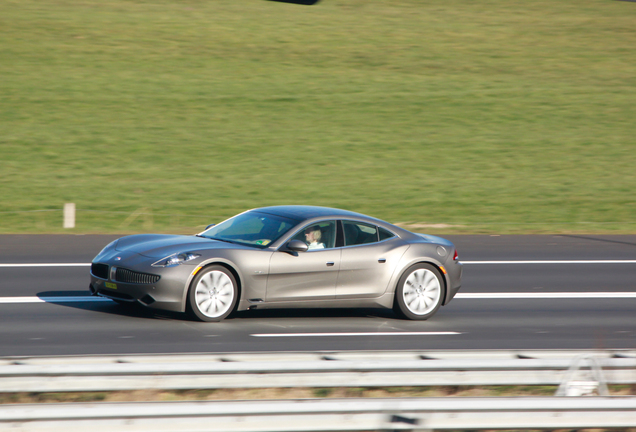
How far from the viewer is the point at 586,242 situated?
60.7ft

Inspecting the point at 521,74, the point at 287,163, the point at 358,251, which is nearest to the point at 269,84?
the point at 287,163

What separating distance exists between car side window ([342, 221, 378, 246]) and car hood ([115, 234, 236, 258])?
1475 millimetres

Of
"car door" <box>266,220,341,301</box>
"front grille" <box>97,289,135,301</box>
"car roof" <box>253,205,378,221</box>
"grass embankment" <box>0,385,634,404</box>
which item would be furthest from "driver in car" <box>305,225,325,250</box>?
"grass embankment" <box>0,385,634,404</box>

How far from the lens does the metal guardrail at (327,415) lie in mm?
4879

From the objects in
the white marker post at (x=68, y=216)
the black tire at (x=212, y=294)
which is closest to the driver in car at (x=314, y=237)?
the black tire at (x=212, y=294)

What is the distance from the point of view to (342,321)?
10.6m

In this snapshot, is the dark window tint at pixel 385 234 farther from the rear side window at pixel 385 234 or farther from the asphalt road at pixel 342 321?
the asphalt road at pixel 342 321

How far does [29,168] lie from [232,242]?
1590 cm

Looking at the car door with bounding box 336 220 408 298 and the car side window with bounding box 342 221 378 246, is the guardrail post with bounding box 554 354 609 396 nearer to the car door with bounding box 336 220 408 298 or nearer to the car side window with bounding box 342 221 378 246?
the car door with bounding box 336 220 408 298

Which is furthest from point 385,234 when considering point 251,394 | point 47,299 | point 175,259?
point 47,299

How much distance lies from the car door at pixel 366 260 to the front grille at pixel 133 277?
2.28 metres

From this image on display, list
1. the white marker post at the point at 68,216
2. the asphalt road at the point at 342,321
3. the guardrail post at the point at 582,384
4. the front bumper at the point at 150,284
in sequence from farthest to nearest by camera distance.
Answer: the white marker post at the point at 68,216, the front bumper at the point at 150,284, the asphalt road at the point at 342,321, the guardrail post at the point at 582,384

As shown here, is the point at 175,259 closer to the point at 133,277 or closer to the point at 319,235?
the point at 133,277

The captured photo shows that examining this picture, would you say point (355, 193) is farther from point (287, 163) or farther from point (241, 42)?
point (241, 42)
